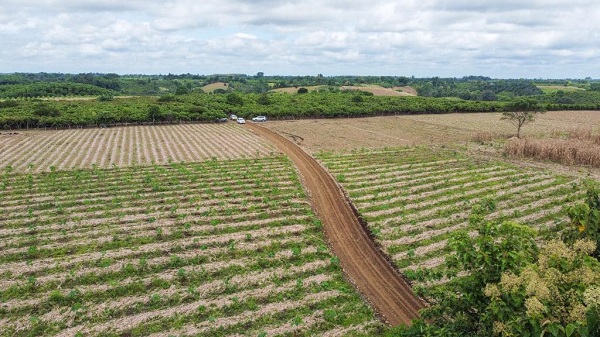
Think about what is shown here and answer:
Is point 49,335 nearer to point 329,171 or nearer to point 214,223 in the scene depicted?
point 214,223

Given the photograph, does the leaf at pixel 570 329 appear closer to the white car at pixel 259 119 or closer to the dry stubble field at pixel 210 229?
the dry stubble field at pixel 210 229

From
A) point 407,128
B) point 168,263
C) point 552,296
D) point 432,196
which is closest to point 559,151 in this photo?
point 432,196

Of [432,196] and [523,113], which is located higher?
[523,113]

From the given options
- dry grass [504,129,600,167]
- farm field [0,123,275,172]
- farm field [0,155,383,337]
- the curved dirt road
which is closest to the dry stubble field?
farm field [0,155,383,337]

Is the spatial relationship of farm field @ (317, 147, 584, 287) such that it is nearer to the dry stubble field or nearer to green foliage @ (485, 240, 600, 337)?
the dry stubble field

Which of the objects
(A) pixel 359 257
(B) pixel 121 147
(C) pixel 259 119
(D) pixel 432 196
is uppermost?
(C) pixel 259 119

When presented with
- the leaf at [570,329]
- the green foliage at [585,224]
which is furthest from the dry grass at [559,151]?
the leaf at [570,329]

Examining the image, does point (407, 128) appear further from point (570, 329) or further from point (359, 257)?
point (570, 329)
